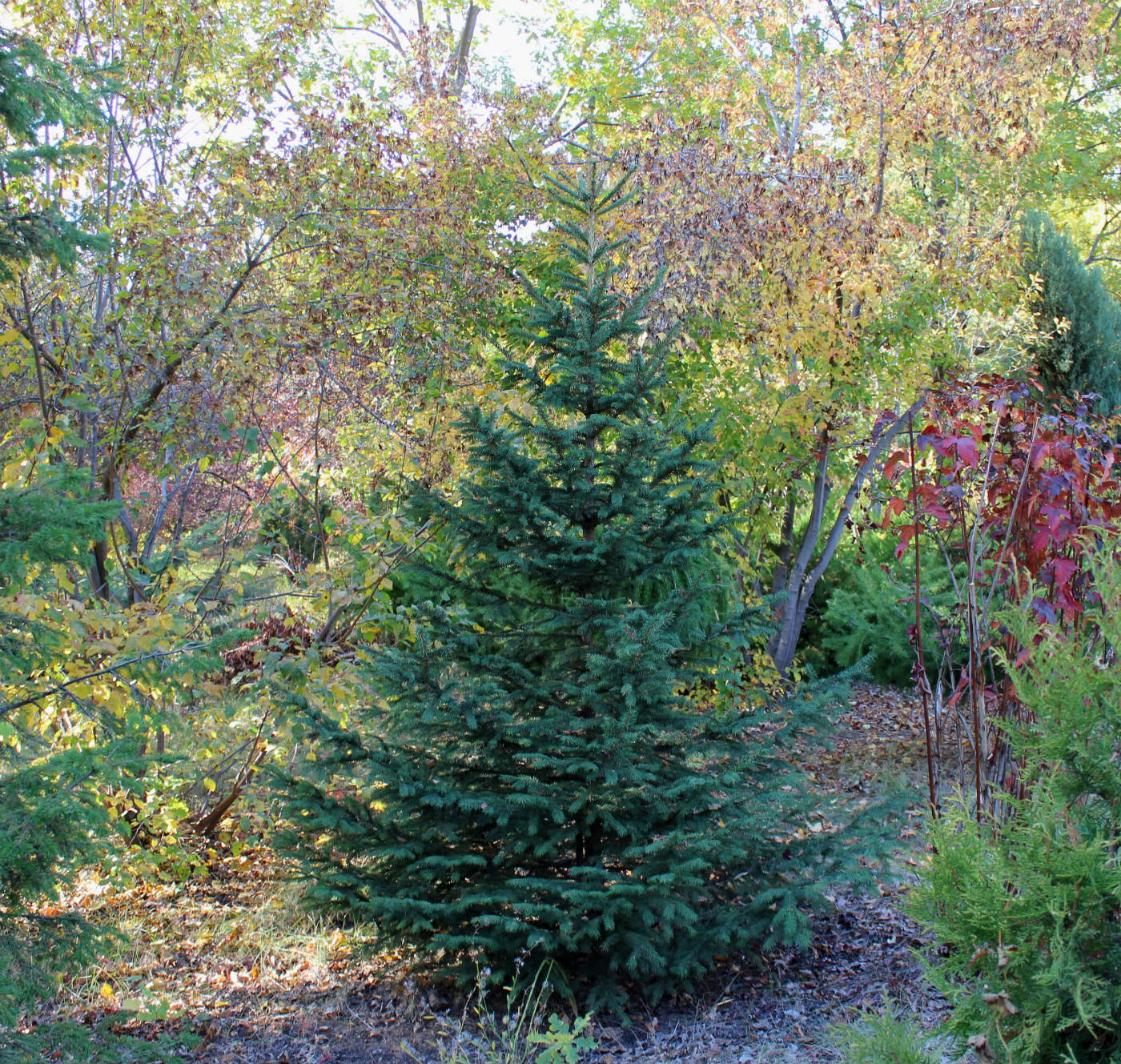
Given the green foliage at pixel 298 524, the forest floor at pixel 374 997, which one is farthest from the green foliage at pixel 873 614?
the green foliage at pixel 298 524

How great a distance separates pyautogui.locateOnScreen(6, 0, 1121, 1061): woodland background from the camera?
11.9 ft

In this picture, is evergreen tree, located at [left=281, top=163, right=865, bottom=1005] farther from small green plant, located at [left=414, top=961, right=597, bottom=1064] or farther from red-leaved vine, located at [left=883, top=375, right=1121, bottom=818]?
red-leaved vine, located at [left=883, top=375, right=1121, bottom=818]

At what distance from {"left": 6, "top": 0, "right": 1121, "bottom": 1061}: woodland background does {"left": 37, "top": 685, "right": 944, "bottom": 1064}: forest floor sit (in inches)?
10.5

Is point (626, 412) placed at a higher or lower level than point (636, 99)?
lower

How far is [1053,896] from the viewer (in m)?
1.83

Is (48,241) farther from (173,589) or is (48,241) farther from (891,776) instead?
(891,776)

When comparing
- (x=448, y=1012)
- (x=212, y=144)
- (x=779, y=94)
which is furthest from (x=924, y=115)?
(x=448, y=1012)

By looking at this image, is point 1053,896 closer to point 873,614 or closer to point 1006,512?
point 1006,512

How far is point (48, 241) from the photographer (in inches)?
116

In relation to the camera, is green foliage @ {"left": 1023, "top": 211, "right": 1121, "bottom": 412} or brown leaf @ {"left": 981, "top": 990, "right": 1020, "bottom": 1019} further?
green foliage @ {"left": 1023, "top": 211, "right": 1121, "bottom": 412}

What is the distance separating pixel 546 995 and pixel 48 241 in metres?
3.01

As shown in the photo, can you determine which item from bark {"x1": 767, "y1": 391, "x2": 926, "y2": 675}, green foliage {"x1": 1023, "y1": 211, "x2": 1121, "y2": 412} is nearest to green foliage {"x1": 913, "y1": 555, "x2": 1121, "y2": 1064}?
bark {"x1": 767, "y1": 391, "x2": 926, "y2": 675}

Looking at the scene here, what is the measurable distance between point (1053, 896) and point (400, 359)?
16.2ft

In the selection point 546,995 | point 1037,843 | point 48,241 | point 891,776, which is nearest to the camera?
point 1037,843
